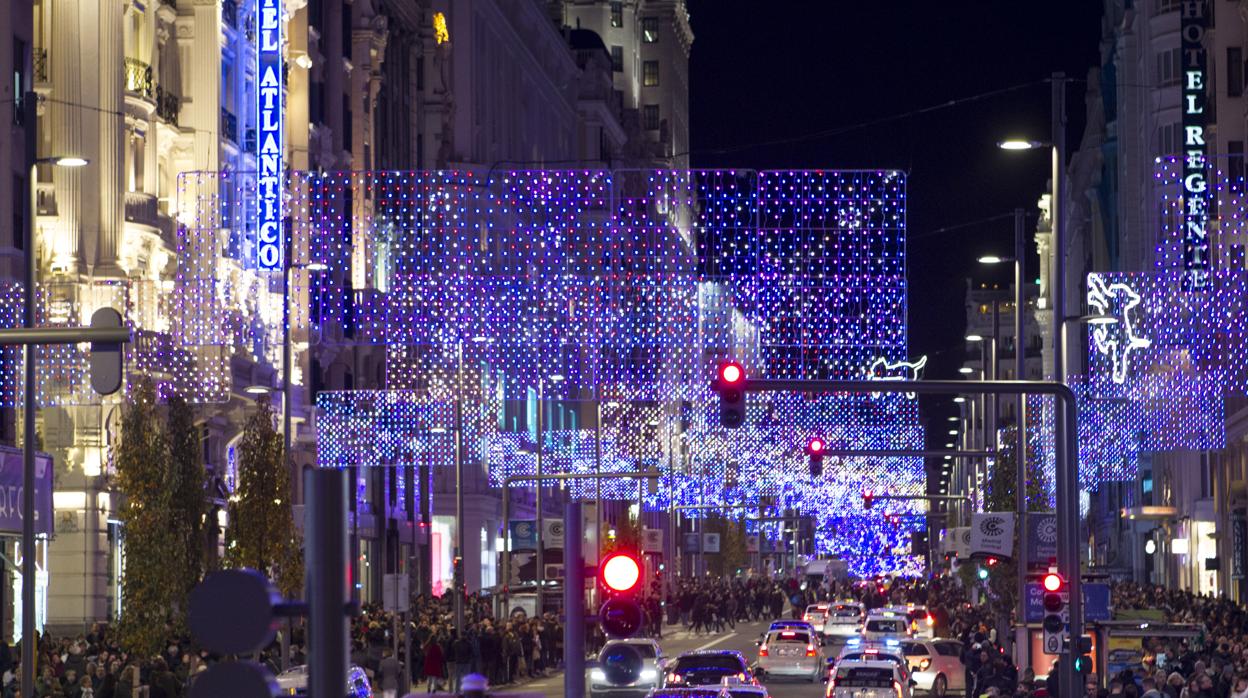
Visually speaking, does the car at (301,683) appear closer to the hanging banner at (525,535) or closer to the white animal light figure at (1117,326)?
the white animal light figure at (1117,326)

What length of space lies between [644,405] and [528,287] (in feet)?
212

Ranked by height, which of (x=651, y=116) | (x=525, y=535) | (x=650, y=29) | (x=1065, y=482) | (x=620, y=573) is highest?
(x=650, y=29)

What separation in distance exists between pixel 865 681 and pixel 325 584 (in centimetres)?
2739

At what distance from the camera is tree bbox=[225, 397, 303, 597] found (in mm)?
45875

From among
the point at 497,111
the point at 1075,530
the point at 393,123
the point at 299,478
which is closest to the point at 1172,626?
the point at 1075,530

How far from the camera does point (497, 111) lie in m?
98.8

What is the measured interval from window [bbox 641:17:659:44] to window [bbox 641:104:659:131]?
4.73 meters

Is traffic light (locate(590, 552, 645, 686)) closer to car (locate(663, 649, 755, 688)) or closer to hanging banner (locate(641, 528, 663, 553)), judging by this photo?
car (locate(663, 649, 755, 688))

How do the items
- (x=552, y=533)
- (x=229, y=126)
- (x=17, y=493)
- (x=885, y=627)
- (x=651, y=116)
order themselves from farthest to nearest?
(x=651, y=116)
(x=552, y=533)
(x=229, y=126)
(x=885, y=627)
(x=17, y=493)

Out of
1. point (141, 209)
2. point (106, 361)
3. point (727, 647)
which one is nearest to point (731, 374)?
point (106, 361)

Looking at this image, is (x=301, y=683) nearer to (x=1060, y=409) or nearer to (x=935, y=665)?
(x=1060, y=409)

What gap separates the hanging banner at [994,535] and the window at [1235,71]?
26.1 metres

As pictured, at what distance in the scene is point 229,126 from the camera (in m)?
57.9

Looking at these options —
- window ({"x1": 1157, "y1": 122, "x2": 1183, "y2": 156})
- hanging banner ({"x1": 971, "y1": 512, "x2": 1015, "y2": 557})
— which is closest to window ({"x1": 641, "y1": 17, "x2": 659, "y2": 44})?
window ({"x1": 1157, "y1": 122, "x2": 1183, "y2": 156})
